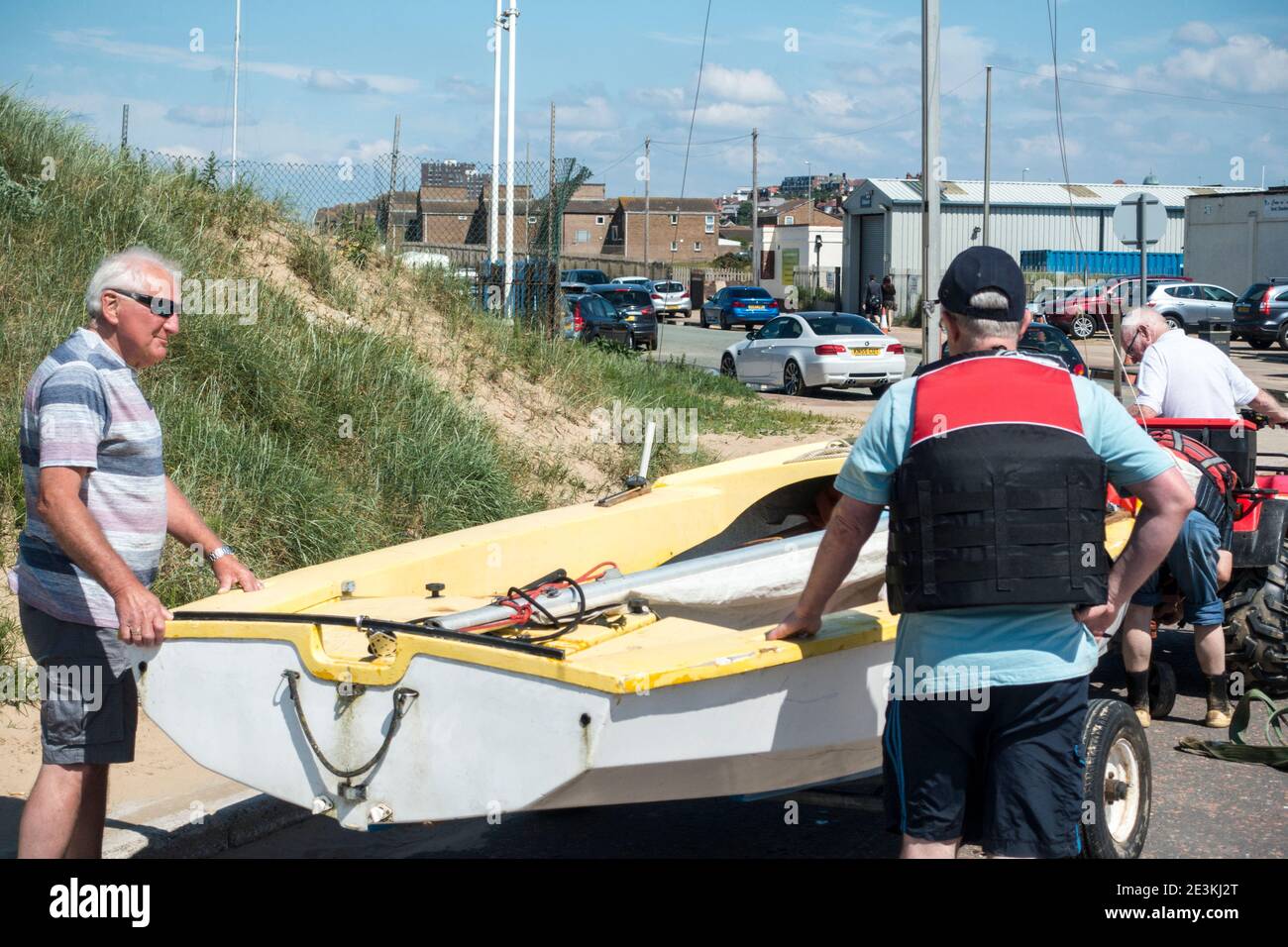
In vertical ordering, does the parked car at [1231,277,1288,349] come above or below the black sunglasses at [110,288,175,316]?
above

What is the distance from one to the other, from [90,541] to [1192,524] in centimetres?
458

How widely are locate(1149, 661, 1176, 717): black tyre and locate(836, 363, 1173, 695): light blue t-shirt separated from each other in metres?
3.60

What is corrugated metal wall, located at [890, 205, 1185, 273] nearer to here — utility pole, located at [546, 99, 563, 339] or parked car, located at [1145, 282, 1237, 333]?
parked car, located at [1145, 282, 1237, 333]

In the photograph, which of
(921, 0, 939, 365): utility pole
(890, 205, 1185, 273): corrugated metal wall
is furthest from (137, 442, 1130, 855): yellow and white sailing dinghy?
(890, 205, 1185, 273): corrugated metal wall

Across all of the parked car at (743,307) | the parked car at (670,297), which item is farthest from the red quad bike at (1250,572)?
the parked car at (670,297)

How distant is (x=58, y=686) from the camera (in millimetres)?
3656

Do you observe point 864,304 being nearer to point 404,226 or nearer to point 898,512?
point 404,226

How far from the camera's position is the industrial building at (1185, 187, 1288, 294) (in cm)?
3931

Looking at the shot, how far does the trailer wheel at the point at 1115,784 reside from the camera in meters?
4.08

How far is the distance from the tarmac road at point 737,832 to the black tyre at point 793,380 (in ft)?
56.0

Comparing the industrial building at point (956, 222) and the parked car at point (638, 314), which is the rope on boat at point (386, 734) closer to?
the parked car at point (638, 314)

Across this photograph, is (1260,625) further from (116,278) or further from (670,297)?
(670,297)
